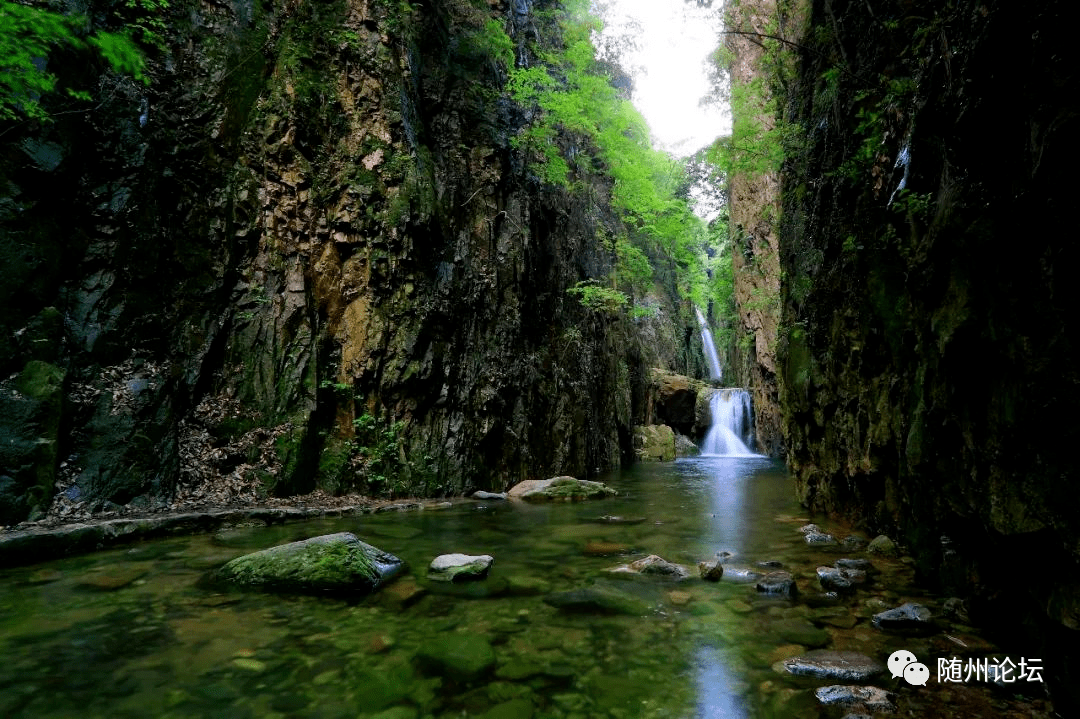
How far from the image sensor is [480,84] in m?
14.6

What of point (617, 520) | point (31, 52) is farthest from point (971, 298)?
point (31, 52)

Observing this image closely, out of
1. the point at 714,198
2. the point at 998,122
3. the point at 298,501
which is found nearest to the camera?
the point at 998,122

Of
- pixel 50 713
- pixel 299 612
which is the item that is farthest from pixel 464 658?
pixel 50 713

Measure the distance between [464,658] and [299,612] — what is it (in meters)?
1.66

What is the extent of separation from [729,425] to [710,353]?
36.6ft

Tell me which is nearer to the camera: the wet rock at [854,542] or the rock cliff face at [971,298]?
the rock cliff face at [971,298]

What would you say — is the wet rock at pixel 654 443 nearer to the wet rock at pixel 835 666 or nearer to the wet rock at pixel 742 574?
the wet rock at pixel 742 574

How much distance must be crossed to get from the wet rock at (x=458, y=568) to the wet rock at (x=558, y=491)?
6.06m

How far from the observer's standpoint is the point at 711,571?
17.4 ft

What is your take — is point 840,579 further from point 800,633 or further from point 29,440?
point 29,440

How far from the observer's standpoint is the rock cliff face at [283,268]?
7504mm

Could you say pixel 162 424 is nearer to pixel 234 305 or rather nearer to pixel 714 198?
pixel 234 305

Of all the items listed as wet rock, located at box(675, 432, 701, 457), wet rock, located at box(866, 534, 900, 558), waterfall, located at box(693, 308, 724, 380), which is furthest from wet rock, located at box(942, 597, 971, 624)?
waterfall, located at box(693, 308, 724, 380)

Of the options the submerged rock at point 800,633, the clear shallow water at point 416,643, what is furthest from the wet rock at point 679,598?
the submerged rock at point 800,633
